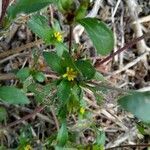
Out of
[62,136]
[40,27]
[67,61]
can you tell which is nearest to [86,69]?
[67,61]

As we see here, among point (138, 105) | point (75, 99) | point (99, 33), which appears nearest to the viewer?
point (138, 105)

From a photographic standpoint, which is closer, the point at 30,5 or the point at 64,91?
the point at 30,5

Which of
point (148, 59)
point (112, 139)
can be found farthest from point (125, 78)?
point (112, 139)

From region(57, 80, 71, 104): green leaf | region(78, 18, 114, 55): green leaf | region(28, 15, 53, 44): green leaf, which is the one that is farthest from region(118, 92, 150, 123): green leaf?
region(28, 15, 53, 44): green leaf

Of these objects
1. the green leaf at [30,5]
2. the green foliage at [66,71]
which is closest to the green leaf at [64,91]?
the green foliage at [66,71]

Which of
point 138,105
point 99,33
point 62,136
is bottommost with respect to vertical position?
point 62,136

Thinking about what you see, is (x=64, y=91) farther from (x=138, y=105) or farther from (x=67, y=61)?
(x=138, y=105)

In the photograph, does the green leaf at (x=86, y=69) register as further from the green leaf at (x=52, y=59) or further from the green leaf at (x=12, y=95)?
the green leaf at (x=12, y=95)
